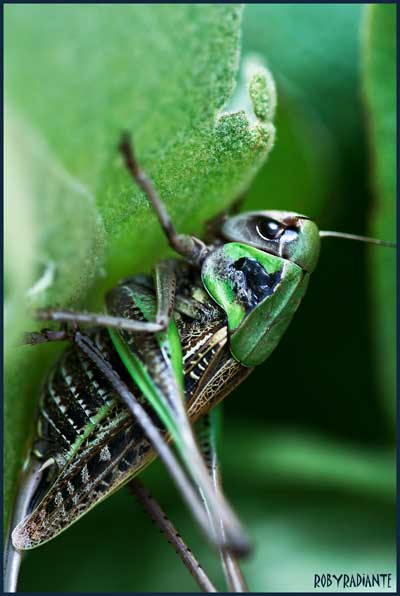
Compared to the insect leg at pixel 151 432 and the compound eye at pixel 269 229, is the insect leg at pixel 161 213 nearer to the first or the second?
the compound eye at pixel 269 229

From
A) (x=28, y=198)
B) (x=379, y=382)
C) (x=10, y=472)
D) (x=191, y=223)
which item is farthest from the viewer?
(x=379, y=382)

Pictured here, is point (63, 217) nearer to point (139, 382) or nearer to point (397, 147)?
point (139, 382)

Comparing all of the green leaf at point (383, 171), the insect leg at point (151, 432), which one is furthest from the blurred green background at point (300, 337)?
the insect leg at point (151, 432)

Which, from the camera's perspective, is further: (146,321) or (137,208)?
(146,321)

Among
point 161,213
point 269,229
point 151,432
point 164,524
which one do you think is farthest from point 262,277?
point 164,524

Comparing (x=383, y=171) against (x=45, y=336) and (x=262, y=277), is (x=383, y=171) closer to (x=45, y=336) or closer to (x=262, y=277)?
(x=262, y=277)

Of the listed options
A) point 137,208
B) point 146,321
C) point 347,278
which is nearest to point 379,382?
point 347,278
